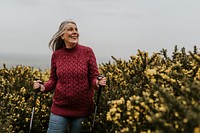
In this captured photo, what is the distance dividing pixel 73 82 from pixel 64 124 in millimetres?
553

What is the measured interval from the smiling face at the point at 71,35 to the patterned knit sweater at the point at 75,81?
10cm

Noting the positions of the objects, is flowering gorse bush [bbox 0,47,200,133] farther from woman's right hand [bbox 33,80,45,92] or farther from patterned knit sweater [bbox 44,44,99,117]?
woman's right hand [bbox 33,80,45,92]

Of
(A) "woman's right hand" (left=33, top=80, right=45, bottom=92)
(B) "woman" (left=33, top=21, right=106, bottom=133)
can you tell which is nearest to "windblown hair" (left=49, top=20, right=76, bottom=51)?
(B) "woman" (left=33, top=21, right=106, bottom=133)

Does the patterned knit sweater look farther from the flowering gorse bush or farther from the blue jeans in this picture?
the flowering gorse bush

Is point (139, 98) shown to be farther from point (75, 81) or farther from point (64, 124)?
point (64, 124)

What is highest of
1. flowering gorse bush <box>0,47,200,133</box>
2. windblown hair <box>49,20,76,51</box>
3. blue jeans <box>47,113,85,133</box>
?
windblown hair <box>49,20,76,51</box>

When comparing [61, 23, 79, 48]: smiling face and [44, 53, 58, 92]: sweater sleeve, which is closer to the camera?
[61, 23, 79, 48]: smiling face

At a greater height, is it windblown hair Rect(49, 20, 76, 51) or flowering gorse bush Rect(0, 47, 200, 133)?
windblown hair Rect(49, 20, 76, 51)

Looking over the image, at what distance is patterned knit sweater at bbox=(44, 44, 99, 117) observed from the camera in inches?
181

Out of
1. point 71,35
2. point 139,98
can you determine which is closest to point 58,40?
point 71,35

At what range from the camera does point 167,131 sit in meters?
2.36

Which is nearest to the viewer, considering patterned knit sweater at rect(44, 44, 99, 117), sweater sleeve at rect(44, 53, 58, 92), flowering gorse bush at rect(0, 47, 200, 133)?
flowering gorse bush at rect(0, 47, 200, 133)

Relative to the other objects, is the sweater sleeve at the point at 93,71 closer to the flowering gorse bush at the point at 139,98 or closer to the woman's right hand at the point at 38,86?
the flowering gorse bush at the point at 139,98

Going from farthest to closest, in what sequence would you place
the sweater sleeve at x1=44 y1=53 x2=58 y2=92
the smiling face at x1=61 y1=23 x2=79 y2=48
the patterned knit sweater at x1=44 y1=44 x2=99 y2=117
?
the sweater sleeve at x1=44 y1=53 x2=58 y2=92
the smiling face at x1=61 y1=23 x2=79 y2=48
the patterned knit sweater at x1=44 y1=44 x2=99 y2=117
